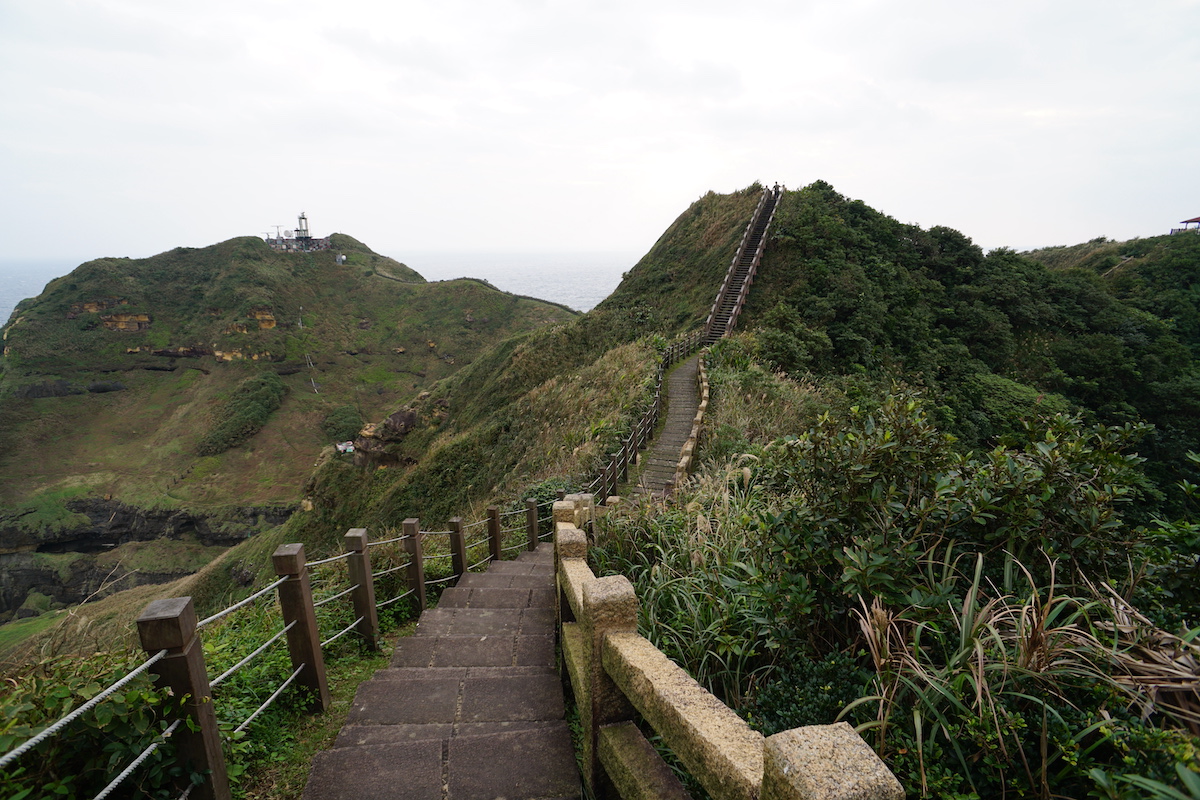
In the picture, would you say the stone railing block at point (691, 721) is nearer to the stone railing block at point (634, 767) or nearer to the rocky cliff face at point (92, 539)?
the stone railing block at point (634, 767)

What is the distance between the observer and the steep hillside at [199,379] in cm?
4853

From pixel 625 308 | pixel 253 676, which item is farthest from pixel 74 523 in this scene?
pixel 253 676

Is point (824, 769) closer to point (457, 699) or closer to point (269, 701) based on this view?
point (457, 699)

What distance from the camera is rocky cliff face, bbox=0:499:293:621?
43531mm

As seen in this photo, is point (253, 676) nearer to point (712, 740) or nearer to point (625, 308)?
point (712, 740)

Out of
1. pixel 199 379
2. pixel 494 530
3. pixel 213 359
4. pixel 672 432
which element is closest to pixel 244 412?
pixel 199 379

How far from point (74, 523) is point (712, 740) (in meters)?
68.7

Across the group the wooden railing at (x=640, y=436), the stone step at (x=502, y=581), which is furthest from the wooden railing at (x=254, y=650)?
the wooden railing at (x=640, y=436)

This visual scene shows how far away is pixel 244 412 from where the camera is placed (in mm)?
58031

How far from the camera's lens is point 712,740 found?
1521mm

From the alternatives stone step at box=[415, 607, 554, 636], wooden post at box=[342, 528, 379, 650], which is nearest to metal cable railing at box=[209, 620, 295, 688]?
wooden post at box=[342, 528, 379, 650]

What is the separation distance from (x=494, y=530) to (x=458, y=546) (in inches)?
39.5

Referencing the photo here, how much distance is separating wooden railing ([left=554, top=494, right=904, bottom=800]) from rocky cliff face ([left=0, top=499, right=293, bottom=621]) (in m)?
53.0

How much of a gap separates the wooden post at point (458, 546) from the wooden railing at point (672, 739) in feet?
9.55
